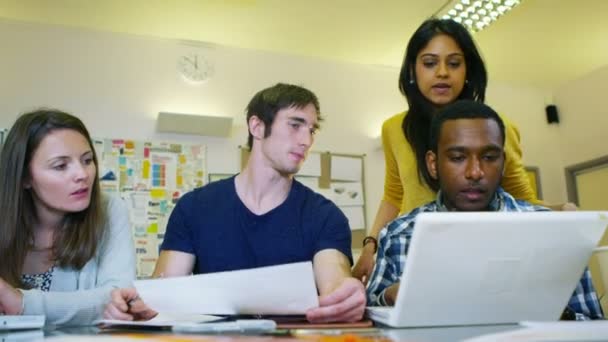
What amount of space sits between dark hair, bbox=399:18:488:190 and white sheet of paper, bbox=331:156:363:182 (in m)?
2.02

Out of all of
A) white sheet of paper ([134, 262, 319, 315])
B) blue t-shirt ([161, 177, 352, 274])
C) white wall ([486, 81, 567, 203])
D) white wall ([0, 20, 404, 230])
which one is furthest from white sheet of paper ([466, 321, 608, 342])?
white wall ([486, 81, 567, 203])

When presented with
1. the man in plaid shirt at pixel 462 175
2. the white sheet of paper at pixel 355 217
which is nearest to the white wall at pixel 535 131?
the white sheet of paper at pixel 355 217

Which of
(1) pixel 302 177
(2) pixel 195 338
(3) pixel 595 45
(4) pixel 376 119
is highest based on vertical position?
(3) pixel 595 45

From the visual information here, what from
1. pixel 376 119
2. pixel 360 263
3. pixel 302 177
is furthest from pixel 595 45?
pixel 360 263

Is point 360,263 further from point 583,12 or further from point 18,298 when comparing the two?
point 583,12

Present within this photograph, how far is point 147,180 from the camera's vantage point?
320 cm

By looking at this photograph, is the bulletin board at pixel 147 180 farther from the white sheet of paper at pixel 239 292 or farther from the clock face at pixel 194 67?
the white sheet of paper at pixel 239 292

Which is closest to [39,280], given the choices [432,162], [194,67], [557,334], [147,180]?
[432,162]

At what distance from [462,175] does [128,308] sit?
0.75m

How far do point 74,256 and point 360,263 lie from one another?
750 millimetres

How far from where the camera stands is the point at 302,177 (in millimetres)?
3482

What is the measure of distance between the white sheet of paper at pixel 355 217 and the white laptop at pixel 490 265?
2806 millimetres

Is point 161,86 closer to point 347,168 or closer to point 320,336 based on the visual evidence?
point 347,168

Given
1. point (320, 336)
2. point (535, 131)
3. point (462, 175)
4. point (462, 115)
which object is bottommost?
point (320, 336)
